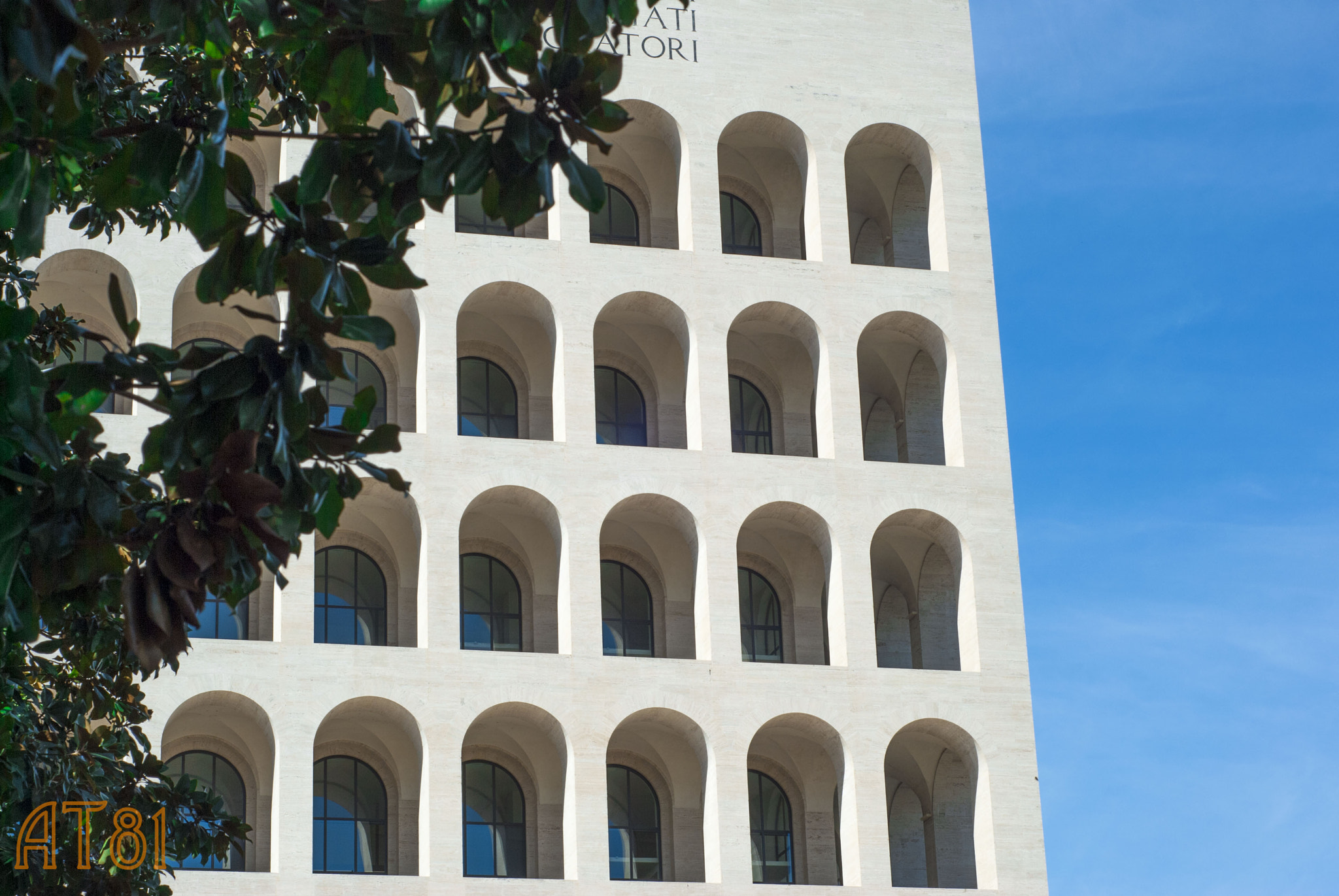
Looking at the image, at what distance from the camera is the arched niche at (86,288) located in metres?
26.0

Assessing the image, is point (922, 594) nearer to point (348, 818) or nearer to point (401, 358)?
point (401, 358)

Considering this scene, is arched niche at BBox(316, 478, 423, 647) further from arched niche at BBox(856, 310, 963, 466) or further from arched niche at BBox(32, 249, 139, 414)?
arched niche at BBox(856, 310, 963, 466)

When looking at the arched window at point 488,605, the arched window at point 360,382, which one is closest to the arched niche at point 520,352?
the arched window at point 360,382

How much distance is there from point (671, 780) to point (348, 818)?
488 centimetres

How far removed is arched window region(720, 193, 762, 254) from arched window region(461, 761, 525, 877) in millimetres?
9855

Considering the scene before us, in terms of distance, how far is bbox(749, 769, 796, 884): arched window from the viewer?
2727 cm

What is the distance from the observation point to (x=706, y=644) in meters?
26.0

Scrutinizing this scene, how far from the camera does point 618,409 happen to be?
2916cm

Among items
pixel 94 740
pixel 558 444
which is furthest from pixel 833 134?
pixel 94 740

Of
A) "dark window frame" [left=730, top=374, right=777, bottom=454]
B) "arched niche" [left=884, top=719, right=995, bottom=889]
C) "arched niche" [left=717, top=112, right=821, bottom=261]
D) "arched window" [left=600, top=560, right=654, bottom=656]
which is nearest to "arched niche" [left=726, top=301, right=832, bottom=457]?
"dark window frame" [left=730, top=374, right=777, bottom=454]

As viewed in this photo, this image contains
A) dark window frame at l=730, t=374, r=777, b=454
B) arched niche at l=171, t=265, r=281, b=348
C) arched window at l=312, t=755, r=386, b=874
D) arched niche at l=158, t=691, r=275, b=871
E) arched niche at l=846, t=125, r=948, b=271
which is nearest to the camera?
arched niche at l=158, t=691, r=275, b=871

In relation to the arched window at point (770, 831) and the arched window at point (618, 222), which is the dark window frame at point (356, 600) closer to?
the arched window at point (770, 831)

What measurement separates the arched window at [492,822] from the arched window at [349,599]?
100 inches

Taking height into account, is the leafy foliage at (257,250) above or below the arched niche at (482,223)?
below
